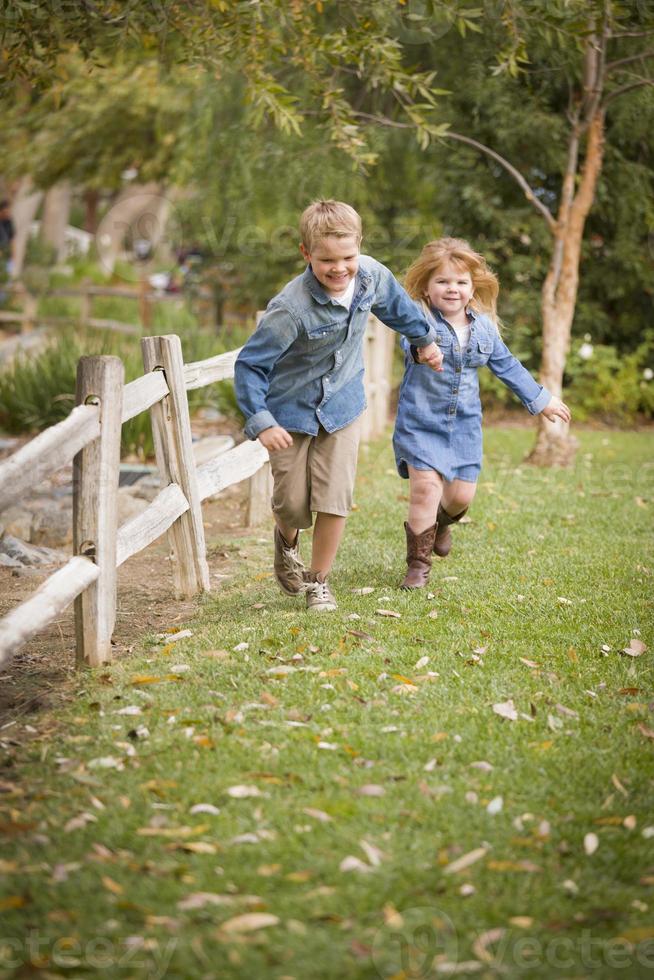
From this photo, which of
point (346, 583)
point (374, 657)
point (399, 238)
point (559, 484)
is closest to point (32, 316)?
point (399, 238)

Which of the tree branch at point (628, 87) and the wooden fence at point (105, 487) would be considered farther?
the tree branch at point (628, 87)

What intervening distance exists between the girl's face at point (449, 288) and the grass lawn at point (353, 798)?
137 cm

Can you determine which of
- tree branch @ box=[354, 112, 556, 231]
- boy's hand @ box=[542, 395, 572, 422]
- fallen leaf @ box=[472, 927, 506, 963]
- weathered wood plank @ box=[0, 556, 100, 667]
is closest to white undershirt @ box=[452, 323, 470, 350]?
boy's hand @ box=[542, 395, 572, 422]

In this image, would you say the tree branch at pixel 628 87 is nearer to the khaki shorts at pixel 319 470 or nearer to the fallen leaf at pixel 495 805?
the khaki shorts at pixel 319 470

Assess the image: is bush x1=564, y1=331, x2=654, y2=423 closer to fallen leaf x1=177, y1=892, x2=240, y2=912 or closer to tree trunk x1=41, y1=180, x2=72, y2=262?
fallen leaf x1=177, y1=892, x2=240, y2=912

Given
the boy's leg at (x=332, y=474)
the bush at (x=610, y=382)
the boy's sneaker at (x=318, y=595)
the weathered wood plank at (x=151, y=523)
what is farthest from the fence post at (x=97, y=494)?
the bush at (x=610, y=382)

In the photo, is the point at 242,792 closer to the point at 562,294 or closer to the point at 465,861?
the point at 465,861

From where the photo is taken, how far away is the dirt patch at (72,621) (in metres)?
4.08

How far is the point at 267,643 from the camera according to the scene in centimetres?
446

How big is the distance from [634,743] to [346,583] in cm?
211

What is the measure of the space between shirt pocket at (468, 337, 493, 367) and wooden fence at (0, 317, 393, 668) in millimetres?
1455

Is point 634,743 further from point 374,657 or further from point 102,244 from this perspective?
point 102,244

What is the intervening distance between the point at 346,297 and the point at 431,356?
0.61 m

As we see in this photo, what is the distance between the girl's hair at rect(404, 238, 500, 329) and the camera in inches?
197
